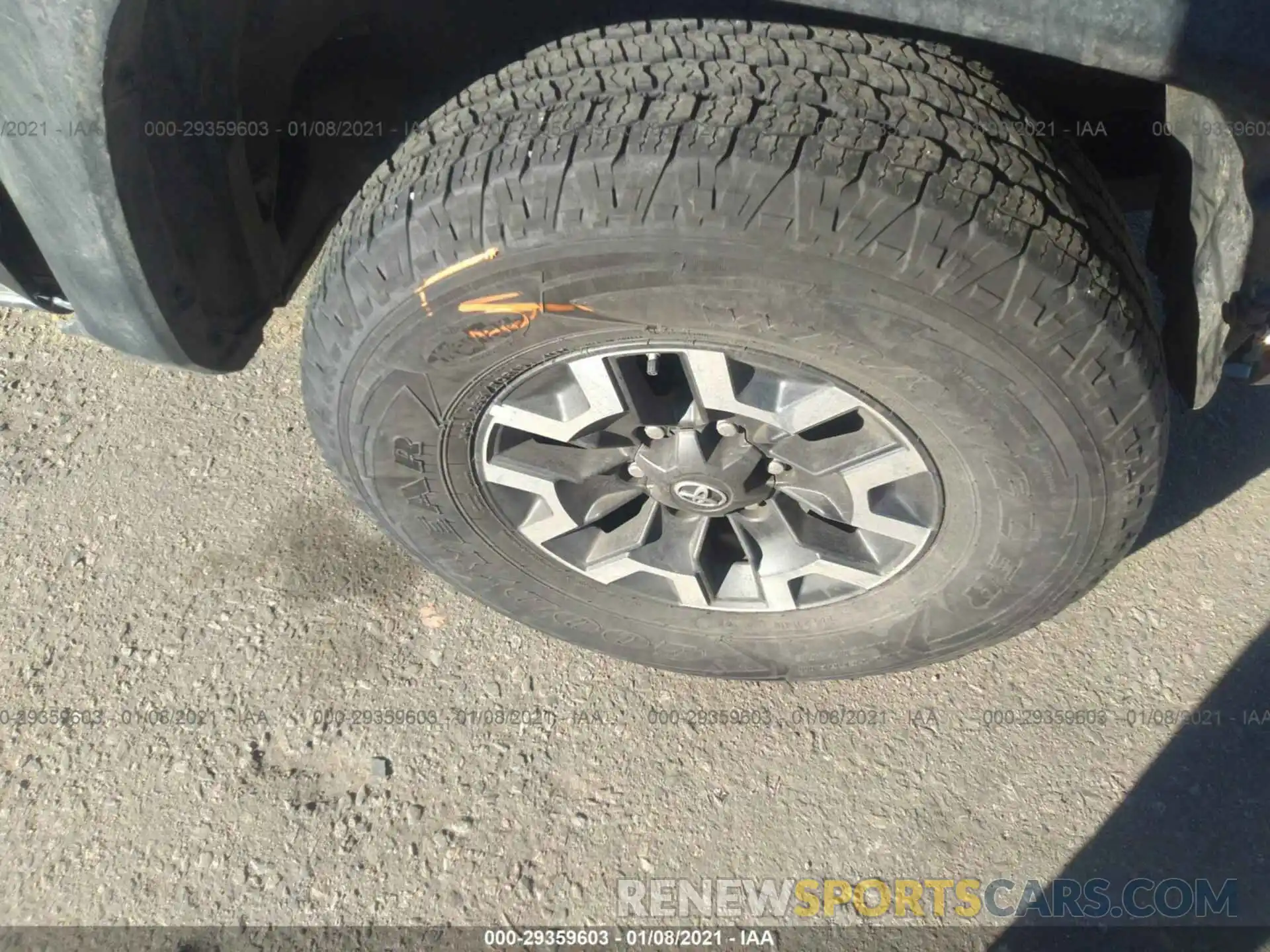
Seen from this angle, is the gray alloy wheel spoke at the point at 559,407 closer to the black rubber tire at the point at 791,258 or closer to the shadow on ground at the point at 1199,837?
the black rubber tire at the point at 791,258

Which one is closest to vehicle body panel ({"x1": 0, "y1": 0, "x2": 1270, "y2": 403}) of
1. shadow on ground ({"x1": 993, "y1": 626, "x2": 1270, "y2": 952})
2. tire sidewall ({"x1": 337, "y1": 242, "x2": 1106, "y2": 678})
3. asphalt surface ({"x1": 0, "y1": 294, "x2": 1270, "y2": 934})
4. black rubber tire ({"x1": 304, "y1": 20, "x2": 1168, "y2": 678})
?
black rubber tire ({"x1": 304, "y1": 20, "x2": 1168, "y2": 678})

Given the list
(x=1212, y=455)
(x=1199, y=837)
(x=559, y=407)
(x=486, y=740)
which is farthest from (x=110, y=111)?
(x=1212, y=455)

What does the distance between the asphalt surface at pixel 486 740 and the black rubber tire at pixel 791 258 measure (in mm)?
678

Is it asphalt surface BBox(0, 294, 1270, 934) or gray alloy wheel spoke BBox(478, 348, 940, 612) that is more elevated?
gray alloy wheel spoke BBox(478, 348, 940, 612)

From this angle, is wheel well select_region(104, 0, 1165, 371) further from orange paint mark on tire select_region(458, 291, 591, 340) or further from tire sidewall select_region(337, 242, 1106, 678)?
orange paint mark on tire select_region(458, 291, 591, 340)

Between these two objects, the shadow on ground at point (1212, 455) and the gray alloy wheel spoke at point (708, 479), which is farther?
the shadow on ground at point (1212, 455)

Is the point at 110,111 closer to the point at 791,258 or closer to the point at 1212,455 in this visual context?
the point at 791,258

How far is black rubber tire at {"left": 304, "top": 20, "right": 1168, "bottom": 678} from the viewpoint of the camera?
5.21 feet

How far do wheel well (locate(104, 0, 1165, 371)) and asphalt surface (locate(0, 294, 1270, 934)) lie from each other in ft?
2.81

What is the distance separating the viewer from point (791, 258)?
160cm

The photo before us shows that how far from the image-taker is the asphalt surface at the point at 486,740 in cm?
232

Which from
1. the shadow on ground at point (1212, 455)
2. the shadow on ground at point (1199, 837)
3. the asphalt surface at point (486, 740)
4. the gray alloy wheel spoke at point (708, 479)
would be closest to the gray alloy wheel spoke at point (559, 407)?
the gray alloy wheel spoke at point (708, 479)

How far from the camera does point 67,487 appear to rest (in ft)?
9.64

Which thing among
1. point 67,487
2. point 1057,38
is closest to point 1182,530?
point 1057,38
